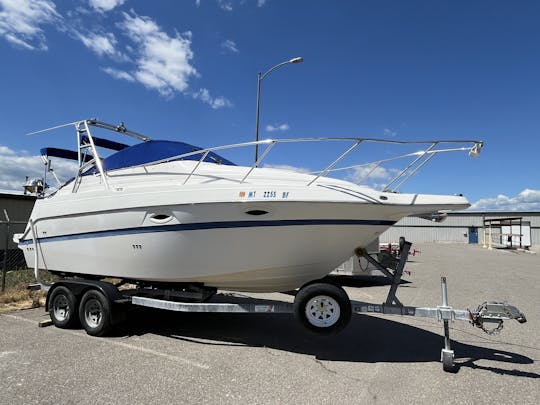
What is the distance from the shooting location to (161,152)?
6000 mm

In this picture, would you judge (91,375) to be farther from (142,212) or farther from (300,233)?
(300,233)

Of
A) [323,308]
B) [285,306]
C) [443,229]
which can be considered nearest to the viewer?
[323,308]

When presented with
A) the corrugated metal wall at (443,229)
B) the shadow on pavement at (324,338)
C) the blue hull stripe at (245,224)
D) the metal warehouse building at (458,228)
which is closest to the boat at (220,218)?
the blue hull stripe at (245,224)

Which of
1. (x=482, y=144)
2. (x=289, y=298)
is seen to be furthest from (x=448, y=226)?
(x=482, y=144)

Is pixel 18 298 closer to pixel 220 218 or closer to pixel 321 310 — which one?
pixel 220 218

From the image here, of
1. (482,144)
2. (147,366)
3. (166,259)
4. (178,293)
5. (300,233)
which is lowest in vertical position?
(147,366)

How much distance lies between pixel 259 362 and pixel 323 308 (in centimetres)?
99

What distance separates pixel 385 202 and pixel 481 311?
5.32 feet

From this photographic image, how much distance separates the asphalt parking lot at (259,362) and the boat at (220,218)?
89 centimetres

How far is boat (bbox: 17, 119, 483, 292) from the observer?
181 inches

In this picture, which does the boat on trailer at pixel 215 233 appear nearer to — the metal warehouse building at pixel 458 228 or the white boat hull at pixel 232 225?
the white boat hull at pixel 232 225

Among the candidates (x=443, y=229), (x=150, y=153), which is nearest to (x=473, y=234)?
(x=443, y=229)

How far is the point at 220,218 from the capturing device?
4.80 metres

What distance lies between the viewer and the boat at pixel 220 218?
4590 millimetres
